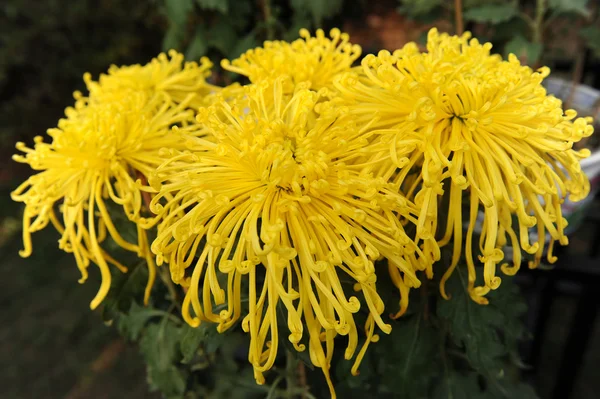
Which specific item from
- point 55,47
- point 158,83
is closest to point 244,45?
point 158,83

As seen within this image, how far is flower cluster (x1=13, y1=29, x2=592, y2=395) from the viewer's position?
0.44m

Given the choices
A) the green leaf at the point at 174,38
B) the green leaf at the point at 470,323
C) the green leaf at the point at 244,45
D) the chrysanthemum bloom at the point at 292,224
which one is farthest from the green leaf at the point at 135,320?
the green leaf at the point at 174,38

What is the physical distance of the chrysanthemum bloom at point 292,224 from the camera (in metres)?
0.43

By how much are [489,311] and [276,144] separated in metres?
0.32

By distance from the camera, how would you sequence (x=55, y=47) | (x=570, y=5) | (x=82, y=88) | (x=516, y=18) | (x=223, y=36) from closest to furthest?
(x=570, y=5), (x=516, y=18), (x=223, y=36), (x=55, y=47), (x=82, y=88)

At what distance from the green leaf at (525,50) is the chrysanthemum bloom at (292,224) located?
0.63m

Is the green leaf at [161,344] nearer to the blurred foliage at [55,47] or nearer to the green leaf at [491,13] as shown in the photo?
the green leaf at [491,13]

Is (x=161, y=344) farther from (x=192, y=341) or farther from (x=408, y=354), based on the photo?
(x=408, y=354)

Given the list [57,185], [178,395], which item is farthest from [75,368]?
[57,185]

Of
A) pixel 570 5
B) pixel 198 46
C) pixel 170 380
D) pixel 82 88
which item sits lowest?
pixel 170 380

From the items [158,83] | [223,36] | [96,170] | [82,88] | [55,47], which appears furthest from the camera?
[82,88]

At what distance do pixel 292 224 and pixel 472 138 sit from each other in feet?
0.64

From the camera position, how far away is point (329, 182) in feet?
1.49

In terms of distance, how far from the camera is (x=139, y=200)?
1.75 ft
